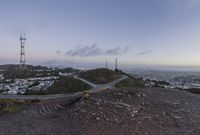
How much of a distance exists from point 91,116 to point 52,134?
3444 millimetres

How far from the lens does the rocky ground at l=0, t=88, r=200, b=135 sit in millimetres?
12820

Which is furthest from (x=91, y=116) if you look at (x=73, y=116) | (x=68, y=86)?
(x=68, y=86)

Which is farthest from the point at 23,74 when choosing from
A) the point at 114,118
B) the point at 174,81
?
the point at 114,118

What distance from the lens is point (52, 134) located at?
12.4m

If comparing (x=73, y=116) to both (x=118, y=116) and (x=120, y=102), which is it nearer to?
(x=118, y=116)

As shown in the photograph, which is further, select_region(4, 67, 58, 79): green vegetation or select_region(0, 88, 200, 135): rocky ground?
select_region(4, 67, 58, 79): green vegetation

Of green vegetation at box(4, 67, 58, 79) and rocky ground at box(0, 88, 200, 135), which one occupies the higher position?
rocky ground at box(0, 88, 200, 135)

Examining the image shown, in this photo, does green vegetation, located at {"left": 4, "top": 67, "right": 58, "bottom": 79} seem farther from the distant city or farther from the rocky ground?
the rocky ground

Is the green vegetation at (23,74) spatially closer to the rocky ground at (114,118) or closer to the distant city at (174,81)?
the distant city at (174,81)

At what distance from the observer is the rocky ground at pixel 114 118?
12.8 meters

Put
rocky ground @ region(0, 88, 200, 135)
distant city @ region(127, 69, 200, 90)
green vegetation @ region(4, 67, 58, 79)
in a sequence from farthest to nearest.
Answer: green vegetation @ region(4, 67, 58, 79), distant city @ region(127, 69, 200, 90), rocky ground @ region(0, 88, 200, 135)

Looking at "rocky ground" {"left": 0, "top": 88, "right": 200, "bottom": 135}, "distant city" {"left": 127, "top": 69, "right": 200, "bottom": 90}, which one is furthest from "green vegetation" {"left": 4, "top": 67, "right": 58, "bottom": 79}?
"rocky ground" {"left": 0, "top": 88, "right": 200, "bottom": 135}

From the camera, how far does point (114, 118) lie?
14.9 meters

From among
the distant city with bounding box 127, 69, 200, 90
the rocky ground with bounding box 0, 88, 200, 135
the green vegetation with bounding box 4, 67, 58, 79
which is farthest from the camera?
the green vegetation with bounding box 4, 67, 58, 79
